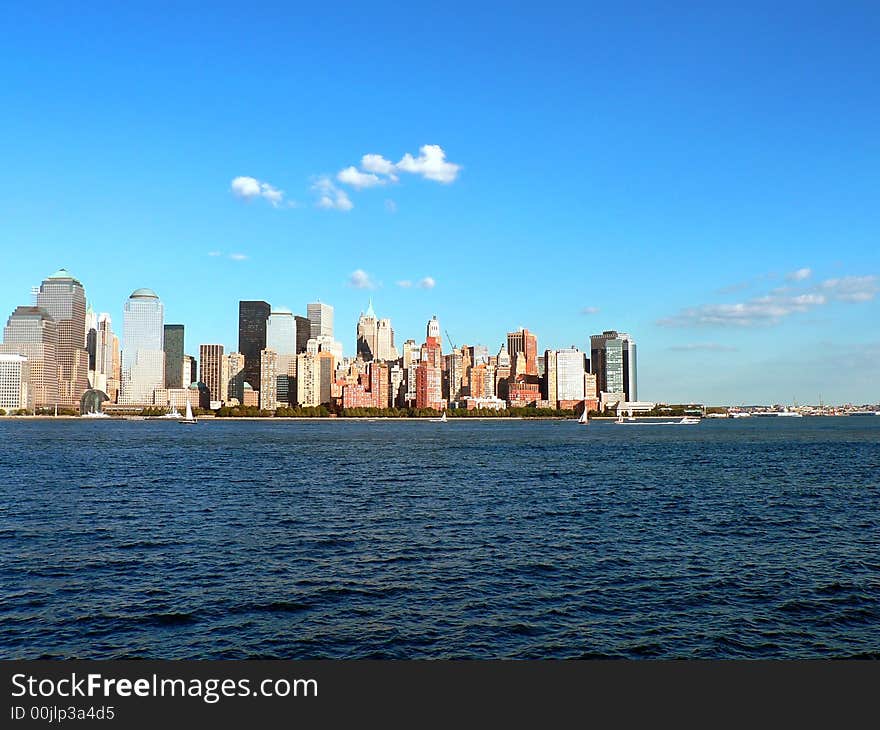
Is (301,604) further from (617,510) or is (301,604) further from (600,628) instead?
(617,510)

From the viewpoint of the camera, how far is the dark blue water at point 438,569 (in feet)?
88.4

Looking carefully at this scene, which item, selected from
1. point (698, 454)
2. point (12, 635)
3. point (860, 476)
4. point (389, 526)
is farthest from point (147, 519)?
point (698, 454)

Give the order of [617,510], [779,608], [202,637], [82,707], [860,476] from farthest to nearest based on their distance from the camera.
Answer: [860,476]
[617,510]
[779,608]
[202,637]
[82,707]

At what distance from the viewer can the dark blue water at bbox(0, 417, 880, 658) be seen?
2695 centimetres

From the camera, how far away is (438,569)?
3769 cm

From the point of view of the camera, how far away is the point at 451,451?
454 ft

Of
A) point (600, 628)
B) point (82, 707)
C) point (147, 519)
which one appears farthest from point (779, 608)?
point (147, 519)

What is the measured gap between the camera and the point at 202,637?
2688 centimetres

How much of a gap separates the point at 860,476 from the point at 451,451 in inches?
2752

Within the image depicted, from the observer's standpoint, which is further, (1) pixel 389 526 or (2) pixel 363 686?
(1) pixel 389 526

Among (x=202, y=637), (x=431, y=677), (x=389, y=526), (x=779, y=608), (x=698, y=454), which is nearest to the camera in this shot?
(x=431, y=677)

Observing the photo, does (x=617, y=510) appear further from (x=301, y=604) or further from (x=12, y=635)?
(x=12, y=635)

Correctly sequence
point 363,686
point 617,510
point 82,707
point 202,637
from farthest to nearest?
point 617,510 < point 202,637 < point 363,686 < point 82,707

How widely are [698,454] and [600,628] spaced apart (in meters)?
114
